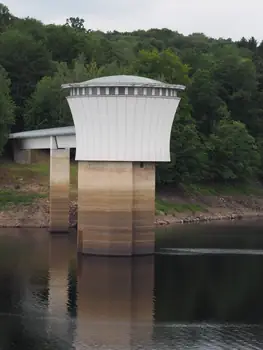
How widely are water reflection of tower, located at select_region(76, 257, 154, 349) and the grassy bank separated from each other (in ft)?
66.3

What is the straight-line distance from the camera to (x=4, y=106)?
82625 mm

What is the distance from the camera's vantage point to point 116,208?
58.5m

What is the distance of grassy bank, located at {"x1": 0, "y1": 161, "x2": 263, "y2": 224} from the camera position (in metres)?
78.1

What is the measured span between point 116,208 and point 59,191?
600 inches

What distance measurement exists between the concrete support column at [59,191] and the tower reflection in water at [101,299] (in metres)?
9.62

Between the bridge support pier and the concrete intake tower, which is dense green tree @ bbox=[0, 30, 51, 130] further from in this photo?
the bridge support pier

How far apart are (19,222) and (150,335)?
38.0 meters

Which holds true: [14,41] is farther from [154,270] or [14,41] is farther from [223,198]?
[154,270]

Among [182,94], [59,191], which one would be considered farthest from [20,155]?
[182,94]

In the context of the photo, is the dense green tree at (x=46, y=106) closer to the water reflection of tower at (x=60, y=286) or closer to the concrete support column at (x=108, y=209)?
the water reflection of tower at (x=60, y=286)

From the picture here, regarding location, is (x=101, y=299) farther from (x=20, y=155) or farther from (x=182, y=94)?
(x=182, y=94)

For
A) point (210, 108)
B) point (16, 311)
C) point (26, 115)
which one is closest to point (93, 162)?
point (16, 311)

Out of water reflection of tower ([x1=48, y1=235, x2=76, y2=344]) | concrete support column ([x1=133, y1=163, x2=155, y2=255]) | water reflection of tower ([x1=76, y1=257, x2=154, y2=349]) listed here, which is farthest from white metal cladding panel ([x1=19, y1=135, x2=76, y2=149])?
water reflection of tower ([x1=76, y1=257, x2=154, y2=349])

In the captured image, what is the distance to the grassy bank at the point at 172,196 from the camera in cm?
7814
